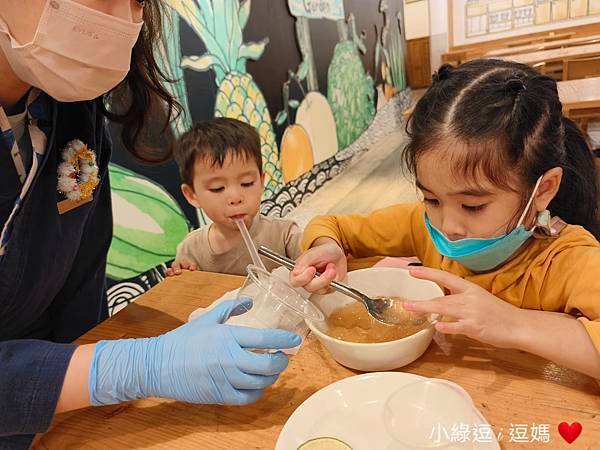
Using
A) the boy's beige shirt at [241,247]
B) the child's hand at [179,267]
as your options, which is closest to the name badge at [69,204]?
the child's hand at [179,267]

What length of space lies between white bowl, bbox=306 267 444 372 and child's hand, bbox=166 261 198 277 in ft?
1.82

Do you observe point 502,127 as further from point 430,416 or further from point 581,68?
point 581,68

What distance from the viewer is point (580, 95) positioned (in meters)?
2.99

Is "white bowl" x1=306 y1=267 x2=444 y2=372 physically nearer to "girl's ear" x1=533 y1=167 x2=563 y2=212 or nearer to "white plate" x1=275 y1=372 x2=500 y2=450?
"white plate" x1=275 y1=372 x2=500 y2=450

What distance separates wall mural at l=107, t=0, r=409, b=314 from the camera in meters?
2.40

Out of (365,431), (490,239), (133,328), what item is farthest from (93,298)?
(490,239)

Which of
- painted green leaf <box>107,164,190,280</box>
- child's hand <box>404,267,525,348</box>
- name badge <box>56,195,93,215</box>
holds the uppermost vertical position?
name badge <box>56,195,93,215</box>

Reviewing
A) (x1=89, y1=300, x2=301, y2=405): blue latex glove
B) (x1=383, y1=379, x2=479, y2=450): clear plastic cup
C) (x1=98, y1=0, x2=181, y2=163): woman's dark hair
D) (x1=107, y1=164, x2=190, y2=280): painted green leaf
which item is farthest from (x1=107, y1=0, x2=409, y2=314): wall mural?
(x1=383, y1=379, x2=479, y2=450): clear plastic cup

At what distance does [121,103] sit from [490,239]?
0.96m

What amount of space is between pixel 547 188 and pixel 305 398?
643 mm

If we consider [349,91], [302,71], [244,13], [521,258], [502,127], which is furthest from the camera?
[349,91]

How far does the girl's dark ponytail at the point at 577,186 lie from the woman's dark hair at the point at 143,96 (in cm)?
98

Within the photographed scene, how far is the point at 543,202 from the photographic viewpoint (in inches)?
38.7

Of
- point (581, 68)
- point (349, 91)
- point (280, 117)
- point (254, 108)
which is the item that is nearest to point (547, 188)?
point (254, 108)
